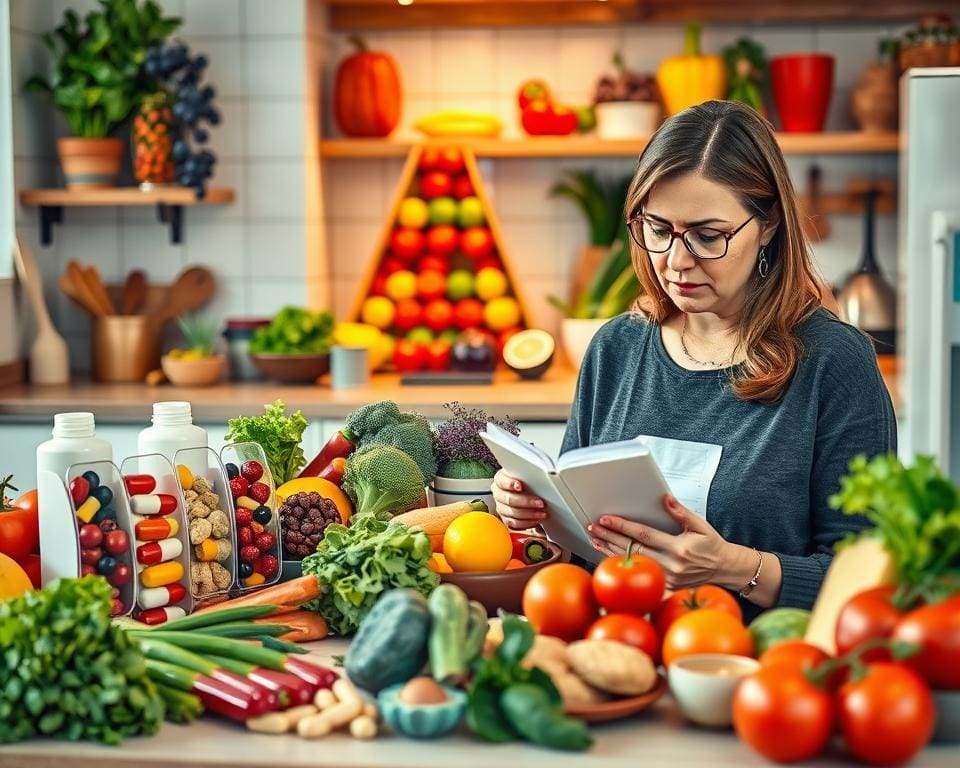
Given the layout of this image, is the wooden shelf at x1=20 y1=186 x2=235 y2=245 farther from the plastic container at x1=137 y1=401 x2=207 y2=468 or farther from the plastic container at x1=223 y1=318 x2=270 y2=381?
the plastic container at x1=137 y1=401 x2=207 y2=468

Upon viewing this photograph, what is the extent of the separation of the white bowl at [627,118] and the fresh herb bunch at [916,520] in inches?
112

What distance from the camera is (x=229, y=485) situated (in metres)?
1.74

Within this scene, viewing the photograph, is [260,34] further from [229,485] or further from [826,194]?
[229,485]

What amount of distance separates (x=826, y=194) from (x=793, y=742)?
321cm

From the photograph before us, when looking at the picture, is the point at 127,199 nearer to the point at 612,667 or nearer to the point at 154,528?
the point at 154,528

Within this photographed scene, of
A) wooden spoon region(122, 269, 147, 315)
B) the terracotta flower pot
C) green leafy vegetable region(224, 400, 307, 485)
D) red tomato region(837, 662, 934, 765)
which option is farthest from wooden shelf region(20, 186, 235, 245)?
red tomato region(837, 662, 934, 765)

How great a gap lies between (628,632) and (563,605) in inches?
3.5

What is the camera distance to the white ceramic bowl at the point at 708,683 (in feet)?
4.18

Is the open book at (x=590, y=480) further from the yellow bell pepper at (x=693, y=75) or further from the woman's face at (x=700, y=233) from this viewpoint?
the yellow bell pepper at (x=693, y=75)

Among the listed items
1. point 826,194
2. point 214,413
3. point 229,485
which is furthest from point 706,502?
point 826,194

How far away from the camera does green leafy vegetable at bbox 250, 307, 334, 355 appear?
3.80 meters

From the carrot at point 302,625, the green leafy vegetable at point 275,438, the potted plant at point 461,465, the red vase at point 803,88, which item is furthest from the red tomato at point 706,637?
the red vase at point 803,88

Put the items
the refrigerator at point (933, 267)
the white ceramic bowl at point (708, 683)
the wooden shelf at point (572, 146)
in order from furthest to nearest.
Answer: the wooden shelf at point (572, 146)
the refrigerator at point (933, 267)
the white ceramic bowl at point (708, 683)

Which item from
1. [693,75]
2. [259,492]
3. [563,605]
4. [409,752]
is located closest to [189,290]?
[693,75]
